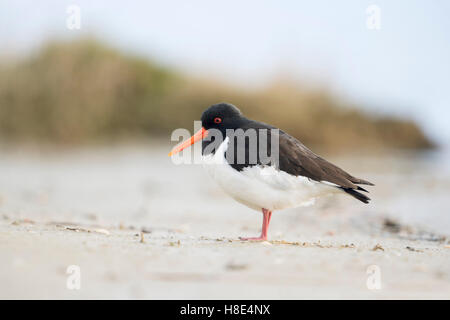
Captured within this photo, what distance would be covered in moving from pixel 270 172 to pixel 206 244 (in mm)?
929

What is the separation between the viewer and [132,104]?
22.9 metres

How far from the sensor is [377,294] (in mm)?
3824

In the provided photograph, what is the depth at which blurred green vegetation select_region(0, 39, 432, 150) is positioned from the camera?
19.3 metres

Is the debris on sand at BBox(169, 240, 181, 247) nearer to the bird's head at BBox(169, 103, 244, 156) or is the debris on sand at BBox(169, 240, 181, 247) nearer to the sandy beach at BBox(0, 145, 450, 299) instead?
the sandy beach at BBox(0, 145, 450, 299)

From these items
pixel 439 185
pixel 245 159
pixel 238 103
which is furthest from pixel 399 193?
pixel 238 103

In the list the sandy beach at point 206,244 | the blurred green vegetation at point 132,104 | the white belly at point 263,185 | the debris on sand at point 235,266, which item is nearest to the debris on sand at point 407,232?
the sandy beach at point 206,244

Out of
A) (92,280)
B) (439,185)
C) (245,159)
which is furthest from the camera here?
(439,185)

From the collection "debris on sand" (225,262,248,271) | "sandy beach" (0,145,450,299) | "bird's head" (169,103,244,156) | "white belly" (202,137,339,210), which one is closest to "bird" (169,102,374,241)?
"white belly" (202,137,339,210)

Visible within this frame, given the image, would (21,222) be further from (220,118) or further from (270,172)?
(270,172)

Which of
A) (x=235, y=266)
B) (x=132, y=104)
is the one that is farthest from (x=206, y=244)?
(x=132, y=104)

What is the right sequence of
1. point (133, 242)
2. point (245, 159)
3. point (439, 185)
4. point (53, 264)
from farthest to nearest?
point (439, 185), point (245, 159), point (133, 242), point (53, 264)

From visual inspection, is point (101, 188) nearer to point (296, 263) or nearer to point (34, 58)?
point (296, 263)

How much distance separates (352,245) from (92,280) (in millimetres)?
2740

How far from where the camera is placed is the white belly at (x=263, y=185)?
534 centimetres
